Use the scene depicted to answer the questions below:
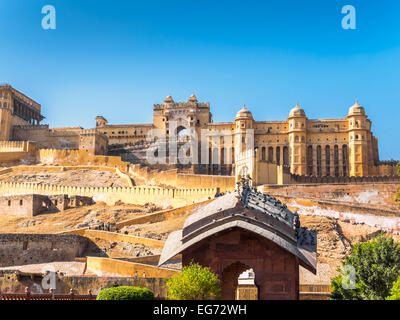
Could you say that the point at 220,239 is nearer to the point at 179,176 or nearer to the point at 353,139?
the point at 179,176

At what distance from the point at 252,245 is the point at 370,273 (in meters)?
6.02

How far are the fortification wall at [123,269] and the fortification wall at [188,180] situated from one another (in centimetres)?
2127

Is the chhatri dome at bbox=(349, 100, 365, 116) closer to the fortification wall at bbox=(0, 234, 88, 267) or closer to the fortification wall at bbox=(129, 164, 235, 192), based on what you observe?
the fortification wall at bbox=(129, 164, 235, 192)

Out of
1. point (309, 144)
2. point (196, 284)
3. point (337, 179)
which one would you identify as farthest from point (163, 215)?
point (309, 144)

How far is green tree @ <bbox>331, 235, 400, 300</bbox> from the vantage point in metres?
16.2

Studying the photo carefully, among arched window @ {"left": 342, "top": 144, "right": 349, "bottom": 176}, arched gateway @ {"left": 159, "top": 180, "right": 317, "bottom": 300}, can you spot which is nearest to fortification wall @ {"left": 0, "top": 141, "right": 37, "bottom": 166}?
arched window @ {"left": 342, "top": 144, "right": 349, "bottom": 176}

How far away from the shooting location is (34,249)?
32.1 meters

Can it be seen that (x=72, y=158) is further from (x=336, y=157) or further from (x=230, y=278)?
(x=230, y=278)

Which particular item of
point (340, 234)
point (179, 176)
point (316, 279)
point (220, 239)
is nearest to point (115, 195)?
point (179, 176)

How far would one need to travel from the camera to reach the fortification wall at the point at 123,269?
26.5 metres

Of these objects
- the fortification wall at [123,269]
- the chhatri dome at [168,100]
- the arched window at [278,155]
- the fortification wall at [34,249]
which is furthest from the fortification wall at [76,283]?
the chhatri dome at [168,100]

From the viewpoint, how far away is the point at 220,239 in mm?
12594
